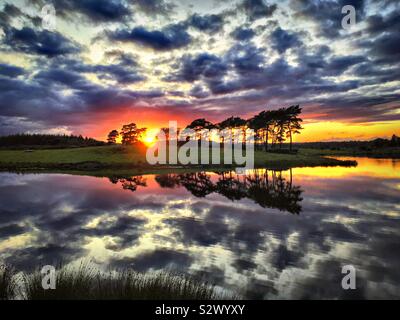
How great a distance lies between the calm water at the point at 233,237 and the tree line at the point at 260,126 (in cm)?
7499

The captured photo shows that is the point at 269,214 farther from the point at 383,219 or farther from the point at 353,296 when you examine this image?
the point at 353,296

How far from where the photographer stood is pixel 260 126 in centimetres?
10819

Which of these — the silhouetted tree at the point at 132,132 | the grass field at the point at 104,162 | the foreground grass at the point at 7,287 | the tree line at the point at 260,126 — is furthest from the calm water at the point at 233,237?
the silhouetted tree at the point at 132,132

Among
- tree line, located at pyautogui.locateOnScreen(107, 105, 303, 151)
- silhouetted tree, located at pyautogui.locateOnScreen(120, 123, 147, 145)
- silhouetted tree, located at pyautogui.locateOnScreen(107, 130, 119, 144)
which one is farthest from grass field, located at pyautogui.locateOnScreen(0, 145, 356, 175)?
silhouetted tree, located at pyautogui.locateOnScreen(107, 130, 119, 144)

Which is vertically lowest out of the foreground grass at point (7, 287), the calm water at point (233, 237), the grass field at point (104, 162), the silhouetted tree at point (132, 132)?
the calm water at point (233, 237)

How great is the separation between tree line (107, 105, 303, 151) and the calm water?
246 feet

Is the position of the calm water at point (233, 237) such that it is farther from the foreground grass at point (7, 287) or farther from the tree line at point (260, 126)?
the tree line at point (260, 126)

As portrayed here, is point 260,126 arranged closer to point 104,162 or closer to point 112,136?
point 104,162

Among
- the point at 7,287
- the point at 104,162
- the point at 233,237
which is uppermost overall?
the point at 104,162

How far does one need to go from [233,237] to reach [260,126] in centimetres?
9769

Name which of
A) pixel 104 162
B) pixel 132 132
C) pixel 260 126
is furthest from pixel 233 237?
pixel 132 132

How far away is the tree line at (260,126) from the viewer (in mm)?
98875

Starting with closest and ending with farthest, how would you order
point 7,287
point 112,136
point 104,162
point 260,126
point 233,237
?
point 7,287 < point 233,237 < point 104,162 < point 260,126 < point 112,136
